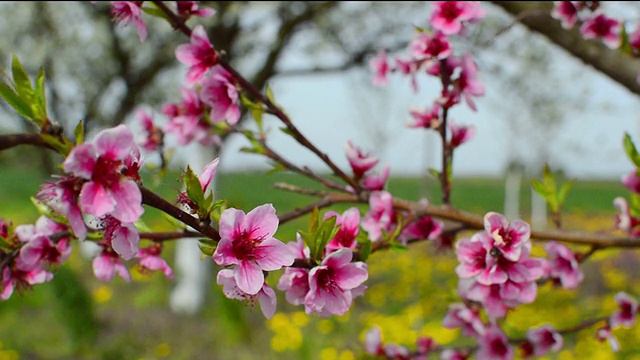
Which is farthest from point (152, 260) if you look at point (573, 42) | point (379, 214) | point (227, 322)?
point (227, 322)

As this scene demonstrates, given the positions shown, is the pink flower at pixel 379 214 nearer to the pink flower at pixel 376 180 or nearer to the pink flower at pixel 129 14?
the pink flower at pixel 376 180

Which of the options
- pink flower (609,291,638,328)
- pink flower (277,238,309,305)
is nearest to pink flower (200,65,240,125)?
pink flower (277,238,309,305)

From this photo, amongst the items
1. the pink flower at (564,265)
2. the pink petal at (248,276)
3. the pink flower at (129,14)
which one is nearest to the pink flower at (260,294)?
the pink petal at (248,276)

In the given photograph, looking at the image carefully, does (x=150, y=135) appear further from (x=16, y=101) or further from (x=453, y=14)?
(x=16, y=101)

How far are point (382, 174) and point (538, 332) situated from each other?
0.68 metres

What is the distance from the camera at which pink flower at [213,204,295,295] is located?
2.53 ft

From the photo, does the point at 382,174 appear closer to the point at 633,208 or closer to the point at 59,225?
the point at 633,208

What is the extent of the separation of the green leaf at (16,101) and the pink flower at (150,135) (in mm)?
935

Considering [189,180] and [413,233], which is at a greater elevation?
[189,180]

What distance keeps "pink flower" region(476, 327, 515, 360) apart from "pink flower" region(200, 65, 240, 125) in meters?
0.85

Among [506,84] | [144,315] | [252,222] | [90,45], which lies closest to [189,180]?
[252,222]

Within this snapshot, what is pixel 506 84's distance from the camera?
24.4ft

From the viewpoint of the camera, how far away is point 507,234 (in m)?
1.08

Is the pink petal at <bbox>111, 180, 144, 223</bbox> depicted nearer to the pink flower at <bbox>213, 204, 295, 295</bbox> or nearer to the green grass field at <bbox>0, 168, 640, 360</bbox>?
the pink flower at <bbox>213, 204, 295, 295</bbox>
